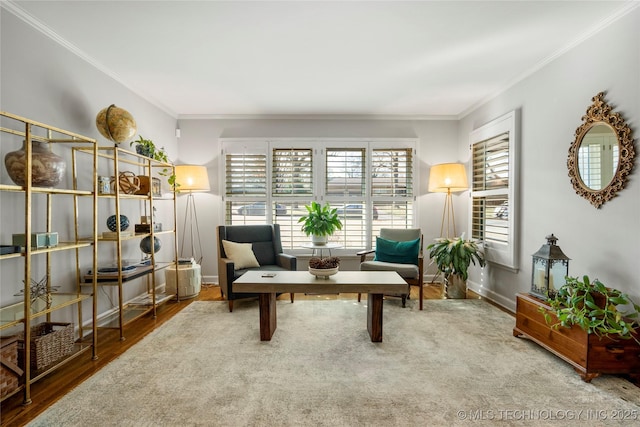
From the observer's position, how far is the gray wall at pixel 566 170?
237 cm

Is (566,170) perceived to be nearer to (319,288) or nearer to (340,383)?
(319,288)

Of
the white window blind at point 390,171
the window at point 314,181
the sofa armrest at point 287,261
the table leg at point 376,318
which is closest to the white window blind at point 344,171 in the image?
the window at point 314,181

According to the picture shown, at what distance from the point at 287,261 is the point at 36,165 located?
2.57 metres

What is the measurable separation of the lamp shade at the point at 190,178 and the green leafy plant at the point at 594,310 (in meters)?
4.22

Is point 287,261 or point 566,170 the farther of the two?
point 287,261

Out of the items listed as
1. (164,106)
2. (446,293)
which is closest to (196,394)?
(446,293)

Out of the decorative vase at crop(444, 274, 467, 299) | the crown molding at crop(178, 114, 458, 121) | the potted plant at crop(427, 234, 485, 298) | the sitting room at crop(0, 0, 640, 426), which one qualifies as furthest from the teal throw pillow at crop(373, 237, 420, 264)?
the crown molding at crop(178, 114, 458, 121)

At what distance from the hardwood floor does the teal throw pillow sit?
259 cm

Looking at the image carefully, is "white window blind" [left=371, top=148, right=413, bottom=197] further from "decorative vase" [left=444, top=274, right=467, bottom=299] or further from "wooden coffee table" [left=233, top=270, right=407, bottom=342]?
"wooden coffee table" [left=233, top=270, right=407, bottom=342]

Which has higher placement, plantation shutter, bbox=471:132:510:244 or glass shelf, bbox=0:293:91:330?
plantation shutter, bbox=471:132:510:244

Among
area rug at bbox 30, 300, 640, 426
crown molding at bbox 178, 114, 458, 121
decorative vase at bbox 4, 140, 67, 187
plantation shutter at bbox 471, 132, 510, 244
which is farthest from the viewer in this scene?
crown molding at bbox 178, 114, 458, 121

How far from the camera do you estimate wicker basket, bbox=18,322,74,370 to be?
7.06ft

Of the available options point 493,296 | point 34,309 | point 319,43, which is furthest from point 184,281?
point 493,296

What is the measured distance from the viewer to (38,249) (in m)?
2.13
